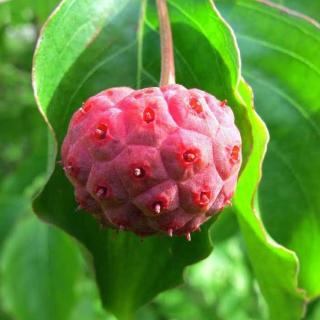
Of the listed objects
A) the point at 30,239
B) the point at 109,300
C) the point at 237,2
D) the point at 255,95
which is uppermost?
the point at 237,2

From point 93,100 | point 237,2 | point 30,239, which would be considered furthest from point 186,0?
point 30,239

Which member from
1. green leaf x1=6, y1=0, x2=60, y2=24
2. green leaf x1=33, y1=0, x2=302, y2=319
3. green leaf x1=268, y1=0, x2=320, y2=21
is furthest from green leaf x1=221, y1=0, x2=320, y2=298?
green leaf x1=6, y1=0, x2=60, y2=24

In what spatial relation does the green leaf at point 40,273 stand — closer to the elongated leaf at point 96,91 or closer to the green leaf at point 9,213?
the green leaf at point 9,213

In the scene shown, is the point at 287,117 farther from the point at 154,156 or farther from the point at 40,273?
the point at 40,273

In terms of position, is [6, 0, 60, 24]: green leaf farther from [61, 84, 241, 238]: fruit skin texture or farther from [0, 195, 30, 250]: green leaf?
[61, 84, 241, 238]: fruit skin texture

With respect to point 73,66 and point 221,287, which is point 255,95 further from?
point 221,287

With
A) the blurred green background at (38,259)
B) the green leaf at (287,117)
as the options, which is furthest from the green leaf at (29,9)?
the green leaf at (287,117)

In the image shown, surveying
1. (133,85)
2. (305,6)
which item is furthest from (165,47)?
(305,6)
